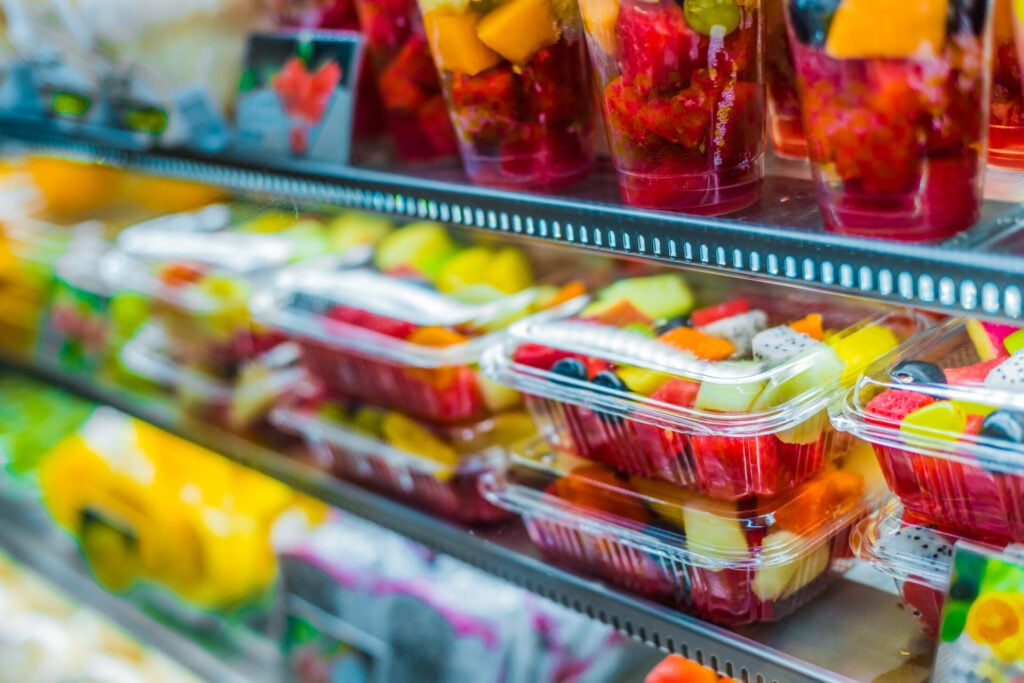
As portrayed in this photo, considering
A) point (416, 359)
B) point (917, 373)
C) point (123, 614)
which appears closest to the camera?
point (917, 373)

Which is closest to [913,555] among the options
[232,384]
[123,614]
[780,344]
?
[780,344]

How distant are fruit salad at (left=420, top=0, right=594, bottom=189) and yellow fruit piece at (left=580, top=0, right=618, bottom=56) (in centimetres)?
10

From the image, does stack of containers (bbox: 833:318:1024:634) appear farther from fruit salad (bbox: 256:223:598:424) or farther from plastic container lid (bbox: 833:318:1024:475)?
fruit salad (bbox: 256:223:598:424)

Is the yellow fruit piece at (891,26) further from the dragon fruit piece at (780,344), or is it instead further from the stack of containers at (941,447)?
the dragon fruit piece at (780,344)

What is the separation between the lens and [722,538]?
1.17 m

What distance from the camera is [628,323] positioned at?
133 centimetres

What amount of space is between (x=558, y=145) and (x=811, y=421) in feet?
1.31


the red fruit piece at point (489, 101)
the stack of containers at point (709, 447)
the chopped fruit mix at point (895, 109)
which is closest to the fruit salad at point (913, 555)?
the stack of containers at point (709, 447)

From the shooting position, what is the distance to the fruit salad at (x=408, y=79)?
4.37 feet

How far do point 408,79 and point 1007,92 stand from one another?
73 centimetres

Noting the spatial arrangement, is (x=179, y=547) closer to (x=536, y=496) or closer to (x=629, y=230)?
(x=536, y=496)

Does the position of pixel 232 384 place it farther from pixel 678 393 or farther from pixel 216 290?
pixel 678 393

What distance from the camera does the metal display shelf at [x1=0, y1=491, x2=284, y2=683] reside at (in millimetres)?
2023

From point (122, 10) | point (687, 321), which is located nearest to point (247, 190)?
point (122, 10)
